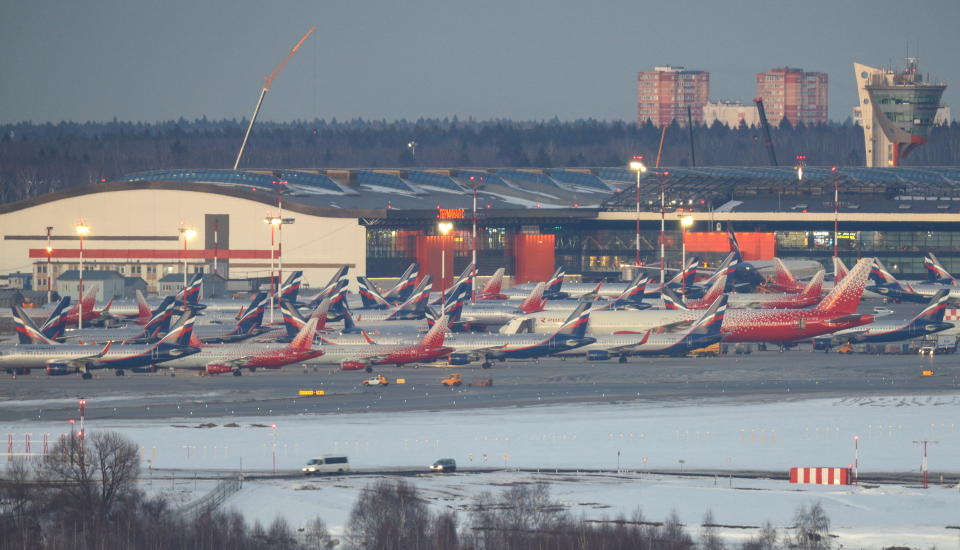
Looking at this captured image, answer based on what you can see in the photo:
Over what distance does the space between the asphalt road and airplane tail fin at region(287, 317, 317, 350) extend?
69.2 inches

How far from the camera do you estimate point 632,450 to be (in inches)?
2409

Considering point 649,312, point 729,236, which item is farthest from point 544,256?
point 649,312

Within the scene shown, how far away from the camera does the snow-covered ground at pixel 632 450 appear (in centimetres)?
4928

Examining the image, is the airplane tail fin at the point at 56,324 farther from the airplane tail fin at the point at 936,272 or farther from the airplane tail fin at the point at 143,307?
the airplane tail fin at the point at 936,272

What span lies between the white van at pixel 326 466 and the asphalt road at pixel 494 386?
16.0m

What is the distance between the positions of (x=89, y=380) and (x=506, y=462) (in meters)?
35.1

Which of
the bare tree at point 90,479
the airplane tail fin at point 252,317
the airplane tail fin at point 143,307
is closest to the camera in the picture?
the bare tree at point 90,479

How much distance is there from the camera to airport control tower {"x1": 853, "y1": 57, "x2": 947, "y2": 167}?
635 ft

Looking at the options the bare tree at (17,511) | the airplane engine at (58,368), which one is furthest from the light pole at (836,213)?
the bare tree at (17,511)

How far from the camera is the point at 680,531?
4509 cm

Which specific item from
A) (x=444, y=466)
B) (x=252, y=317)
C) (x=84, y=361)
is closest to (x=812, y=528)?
(x=444, y=466)

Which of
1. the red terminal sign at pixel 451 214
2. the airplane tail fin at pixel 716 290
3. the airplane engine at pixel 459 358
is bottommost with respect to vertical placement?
the airplane engine at pixel 459 358

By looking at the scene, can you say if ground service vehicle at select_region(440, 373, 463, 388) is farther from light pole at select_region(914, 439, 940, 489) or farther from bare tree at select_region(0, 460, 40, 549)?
bare tree at select_region(0, 460, 40, 549)

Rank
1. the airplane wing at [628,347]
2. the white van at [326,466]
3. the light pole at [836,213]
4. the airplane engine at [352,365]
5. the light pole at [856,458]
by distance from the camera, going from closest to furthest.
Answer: the light pole at [856,458] < the white van at [326,466] < the airplane engine at [352,365] < the airplane wing at [628,347] < the light pole at [836,213]
